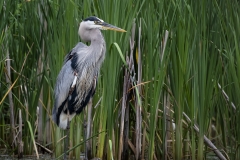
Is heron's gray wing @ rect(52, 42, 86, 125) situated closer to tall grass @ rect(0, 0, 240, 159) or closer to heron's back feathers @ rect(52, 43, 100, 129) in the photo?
heron's back feathers @ rect(52, 43, 100, 129)

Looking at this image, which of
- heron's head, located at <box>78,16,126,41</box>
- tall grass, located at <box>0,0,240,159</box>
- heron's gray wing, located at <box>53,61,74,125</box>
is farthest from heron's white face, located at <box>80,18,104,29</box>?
heron's gray wing, located at <box>53,61,74,125</box>

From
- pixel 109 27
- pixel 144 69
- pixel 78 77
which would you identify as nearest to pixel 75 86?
pixel 78 77

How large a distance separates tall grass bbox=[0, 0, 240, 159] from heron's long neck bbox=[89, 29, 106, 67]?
0.25 ft

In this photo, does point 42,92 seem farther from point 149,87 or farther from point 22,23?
point 149,87

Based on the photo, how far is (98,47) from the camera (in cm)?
518

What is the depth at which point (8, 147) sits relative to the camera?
5.53 metres

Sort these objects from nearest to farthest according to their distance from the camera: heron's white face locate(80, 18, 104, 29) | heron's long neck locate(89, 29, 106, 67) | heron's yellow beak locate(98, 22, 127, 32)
→ heron's yellow beak locate(98, 22, 127, 32) < heron's white face locate(80, 18, 104, 29) < heron's long neck locate(89, 29, 106, 67)

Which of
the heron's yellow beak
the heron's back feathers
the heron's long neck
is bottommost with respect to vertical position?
the heron's back feathers

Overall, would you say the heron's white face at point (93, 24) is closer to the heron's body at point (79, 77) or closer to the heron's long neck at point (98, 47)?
the heron's body at point (79, 77)

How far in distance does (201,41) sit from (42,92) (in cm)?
185

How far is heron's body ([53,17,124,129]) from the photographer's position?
16.8 feet

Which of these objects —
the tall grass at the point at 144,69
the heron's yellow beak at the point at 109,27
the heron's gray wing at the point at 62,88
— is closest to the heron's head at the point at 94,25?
the heron's yellow beak at the point at 109,27

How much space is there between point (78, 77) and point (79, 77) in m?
0.01

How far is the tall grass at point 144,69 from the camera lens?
4.74m
